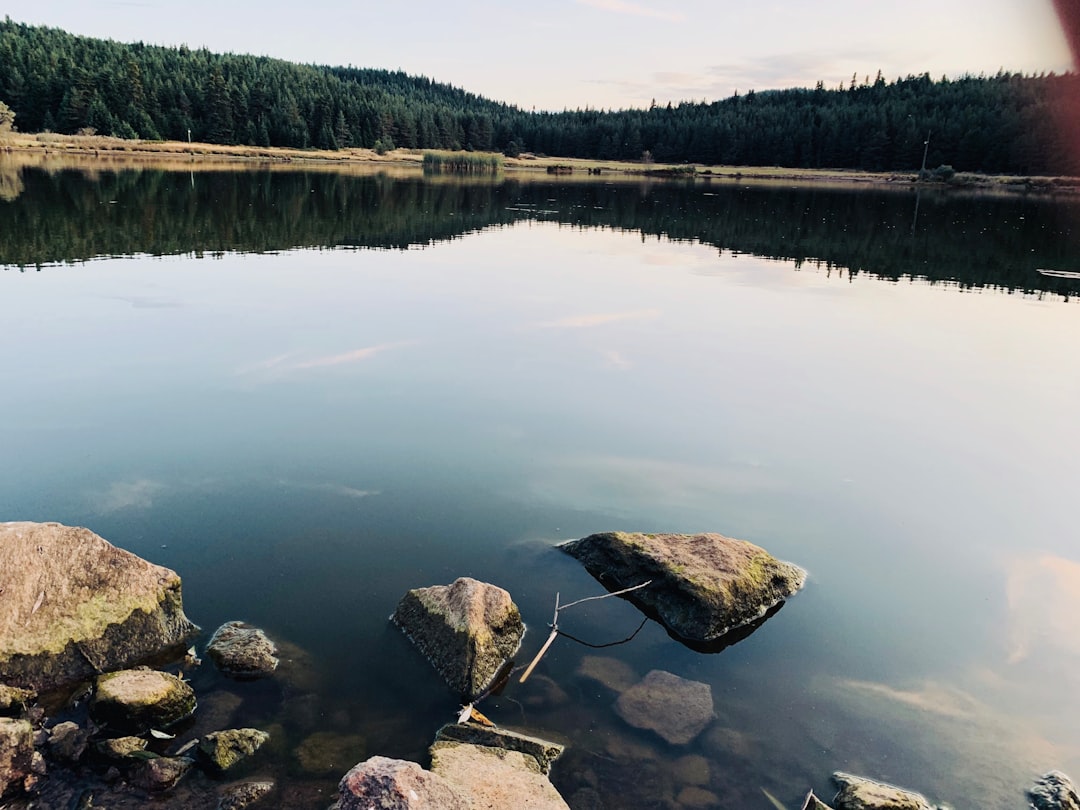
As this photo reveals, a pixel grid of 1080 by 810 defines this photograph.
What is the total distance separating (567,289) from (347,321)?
11.7 m

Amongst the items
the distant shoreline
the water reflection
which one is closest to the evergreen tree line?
the distant shoreline

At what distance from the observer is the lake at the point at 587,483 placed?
8719mm

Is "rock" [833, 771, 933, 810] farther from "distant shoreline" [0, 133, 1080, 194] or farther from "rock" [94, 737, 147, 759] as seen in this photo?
"distant shoreline" [0, 133, 1080, 194]

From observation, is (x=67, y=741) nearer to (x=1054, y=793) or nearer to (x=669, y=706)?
→ (x=669, y=706)

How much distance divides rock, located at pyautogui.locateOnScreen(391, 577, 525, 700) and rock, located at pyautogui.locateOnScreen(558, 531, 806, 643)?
215 centimetres

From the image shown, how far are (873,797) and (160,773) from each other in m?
7.42

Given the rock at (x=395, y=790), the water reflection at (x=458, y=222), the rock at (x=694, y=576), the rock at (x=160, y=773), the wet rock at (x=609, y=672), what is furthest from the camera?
the water reflection at (x=458, y=222)

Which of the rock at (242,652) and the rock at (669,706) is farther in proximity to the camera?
the rock at (242,652)

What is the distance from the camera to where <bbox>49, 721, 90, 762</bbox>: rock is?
25.1 feet

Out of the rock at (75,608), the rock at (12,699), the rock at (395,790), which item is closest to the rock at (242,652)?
the rock at (75,608)

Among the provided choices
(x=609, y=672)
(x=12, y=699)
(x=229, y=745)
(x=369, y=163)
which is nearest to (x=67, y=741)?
(x=12, y=699)

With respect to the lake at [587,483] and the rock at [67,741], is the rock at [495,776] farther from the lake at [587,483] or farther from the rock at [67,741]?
the rock at [67,741]

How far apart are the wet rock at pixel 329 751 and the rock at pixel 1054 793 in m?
7.44

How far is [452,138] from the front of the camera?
19675 centimetres
